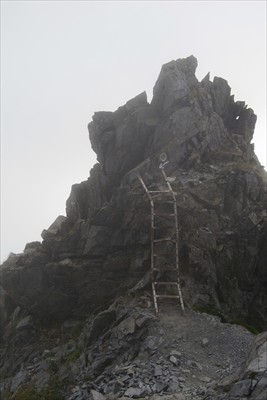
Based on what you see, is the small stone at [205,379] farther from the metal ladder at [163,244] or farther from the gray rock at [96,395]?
the metal ladder at [163,244]

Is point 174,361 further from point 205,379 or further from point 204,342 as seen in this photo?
point 204,342

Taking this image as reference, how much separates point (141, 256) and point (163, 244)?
2.26 metres

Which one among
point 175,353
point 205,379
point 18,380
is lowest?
point 18,380

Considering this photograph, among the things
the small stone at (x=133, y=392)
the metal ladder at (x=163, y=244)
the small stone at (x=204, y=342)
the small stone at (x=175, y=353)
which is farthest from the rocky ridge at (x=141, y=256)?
the small stone at (x=133, y=392)

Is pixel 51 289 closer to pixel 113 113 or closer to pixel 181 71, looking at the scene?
pixel 113 113

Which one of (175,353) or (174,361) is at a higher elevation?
(175,353)

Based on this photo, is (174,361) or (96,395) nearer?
(96,395)

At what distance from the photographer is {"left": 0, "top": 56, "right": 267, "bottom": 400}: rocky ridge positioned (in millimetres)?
22859

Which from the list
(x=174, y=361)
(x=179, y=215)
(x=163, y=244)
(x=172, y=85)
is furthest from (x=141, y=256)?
(x=172, y=85)

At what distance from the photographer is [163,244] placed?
28.4m

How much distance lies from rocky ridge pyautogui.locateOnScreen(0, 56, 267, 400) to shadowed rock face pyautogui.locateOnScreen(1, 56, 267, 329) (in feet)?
0.30

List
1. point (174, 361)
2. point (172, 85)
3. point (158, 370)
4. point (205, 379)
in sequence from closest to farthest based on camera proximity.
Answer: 1. point (205, 379)
2. point (158, 370)
3. point (174, 361)
4. point (172, 85)

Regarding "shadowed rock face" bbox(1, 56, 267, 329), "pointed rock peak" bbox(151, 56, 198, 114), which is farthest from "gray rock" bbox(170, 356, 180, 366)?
"pointed rock peak" bbox(151, 56, 198, 114)

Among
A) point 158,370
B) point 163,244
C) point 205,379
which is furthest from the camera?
point 163,244
